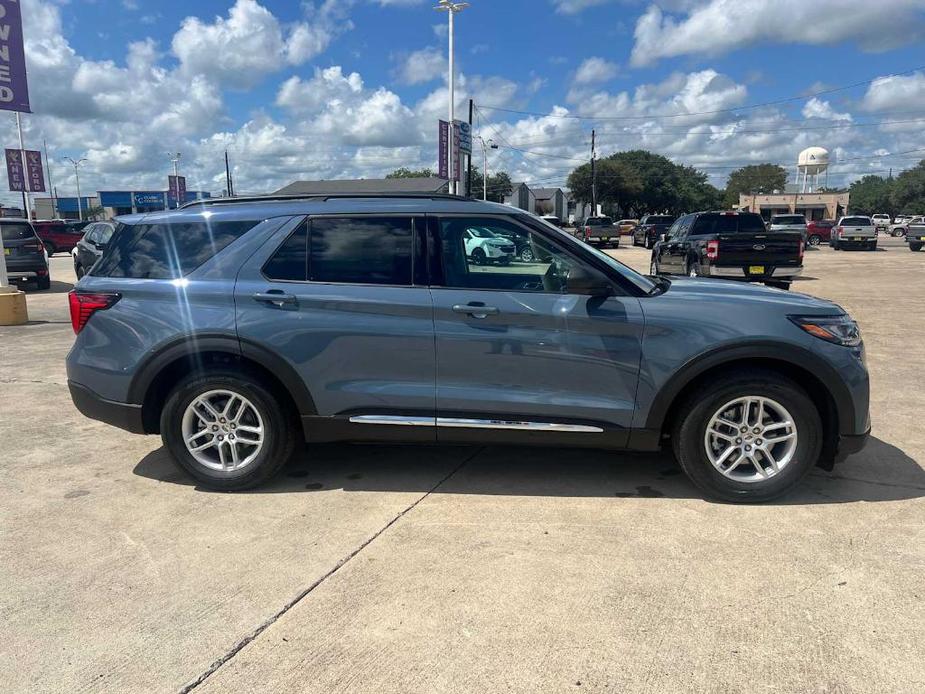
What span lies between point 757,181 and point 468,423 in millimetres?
119301

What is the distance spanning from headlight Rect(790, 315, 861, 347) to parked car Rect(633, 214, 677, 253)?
3382 cm

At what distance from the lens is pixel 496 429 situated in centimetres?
392

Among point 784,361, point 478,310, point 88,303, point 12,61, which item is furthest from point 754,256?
point 12,61

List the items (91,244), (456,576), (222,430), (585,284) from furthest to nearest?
(91,244), (222,430), (585,284), (456,576)

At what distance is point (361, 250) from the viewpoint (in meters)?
4.07

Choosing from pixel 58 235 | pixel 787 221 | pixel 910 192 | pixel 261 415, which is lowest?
pixel 261 415

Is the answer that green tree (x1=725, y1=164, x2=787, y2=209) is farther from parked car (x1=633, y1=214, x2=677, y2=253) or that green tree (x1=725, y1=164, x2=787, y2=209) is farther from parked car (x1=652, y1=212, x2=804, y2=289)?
parked car (x1=652, y1=212, x2=804, y2=289)

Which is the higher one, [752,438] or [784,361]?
[784,361]

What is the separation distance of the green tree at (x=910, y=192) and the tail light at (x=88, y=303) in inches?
4446

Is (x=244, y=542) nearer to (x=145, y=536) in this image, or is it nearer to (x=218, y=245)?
(x=145, y=536)

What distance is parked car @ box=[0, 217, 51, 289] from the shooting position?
15.0 meters

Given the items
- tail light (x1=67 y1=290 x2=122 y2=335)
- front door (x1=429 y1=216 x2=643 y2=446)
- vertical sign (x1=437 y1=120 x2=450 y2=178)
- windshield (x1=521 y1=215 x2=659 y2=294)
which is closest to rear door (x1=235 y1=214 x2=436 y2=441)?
front door (x1=429 y1=216 x2=643 y2=446)

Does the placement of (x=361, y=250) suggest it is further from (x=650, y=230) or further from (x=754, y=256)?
(x=650, y=230)

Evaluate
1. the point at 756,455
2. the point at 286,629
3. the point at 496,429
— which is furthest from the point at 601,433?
the point at 286,629
